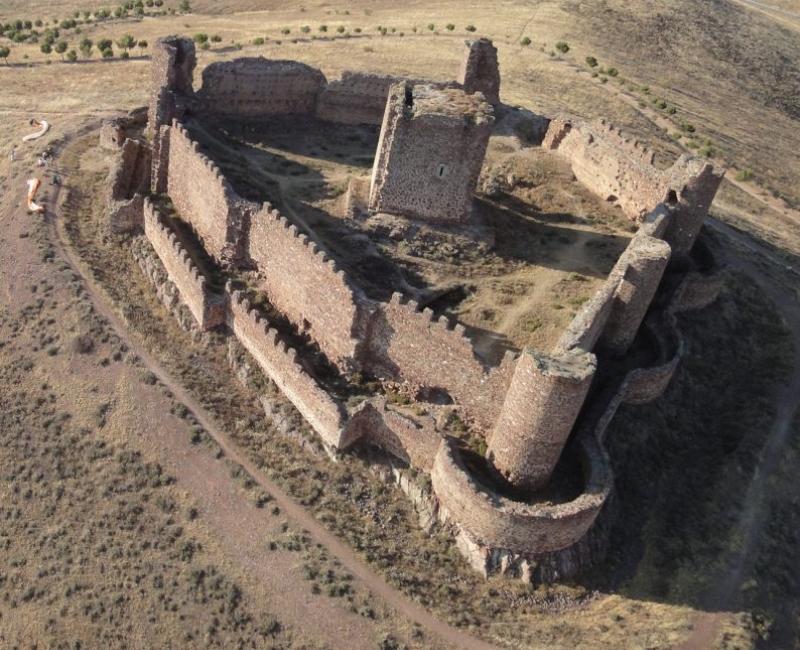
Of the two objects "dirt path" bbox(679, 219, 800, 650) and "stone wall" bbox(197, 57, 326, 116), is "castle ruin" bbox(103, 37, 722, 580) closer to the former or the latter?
"stone wall" bbox(197, 57, 326, 116)

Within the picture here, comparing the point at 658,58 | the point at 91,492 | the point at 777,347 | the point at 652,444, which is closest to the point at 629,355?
the point at 652,444

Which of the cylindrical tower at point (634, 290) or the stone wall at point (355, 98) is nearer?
the cylindrical tower at point (634, 290)

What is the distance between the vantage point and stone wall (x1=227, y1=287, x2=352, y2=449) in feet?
94.8

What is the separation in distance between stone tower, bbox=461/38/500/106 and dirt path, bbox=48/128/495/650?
26.7 m

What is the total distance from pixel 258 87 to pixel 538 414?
32133mm

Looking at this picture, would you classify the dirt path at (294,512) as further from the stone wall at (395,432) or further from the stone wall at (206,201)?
the stone wall at (206,201)

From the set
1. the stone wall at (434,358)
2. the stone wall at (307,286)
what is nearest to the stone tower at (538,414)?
the stone wall at (434,358)

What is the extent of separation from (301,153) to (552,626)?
3160 cm

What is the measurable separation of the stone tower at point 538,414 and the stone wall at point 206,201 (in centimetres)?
1514

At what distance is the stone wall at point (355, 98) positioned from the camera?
49500 millimetres

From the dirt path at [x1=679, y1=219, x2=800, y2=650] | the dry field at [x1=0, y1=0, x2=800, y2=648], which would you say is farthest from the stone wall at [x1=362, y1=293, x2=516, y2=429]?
the dirt path at [x1=679, y1=219, x2=800, y2=650]

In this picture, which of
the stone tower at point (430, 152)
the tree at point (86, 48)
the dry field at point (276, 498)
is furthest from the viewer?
the tree at point (86, 48)

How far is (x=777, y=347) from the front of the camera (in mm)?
38719

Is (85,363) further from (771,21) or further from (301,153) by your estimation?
(771,21)
